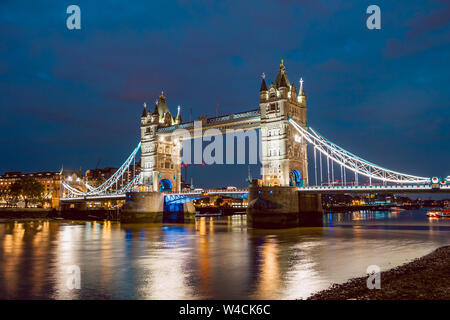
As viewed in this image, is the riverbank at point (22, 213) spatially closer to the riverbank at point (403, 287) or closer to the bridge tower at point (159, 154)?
the bridge tower at point (159, 154)

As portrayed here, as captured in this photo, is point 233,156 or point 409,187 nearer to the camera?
point 409,187

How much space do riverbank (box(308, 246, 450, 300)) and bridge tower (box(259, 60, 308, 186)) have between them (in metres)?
28.0

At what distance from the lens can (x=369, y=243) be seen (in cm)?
2838

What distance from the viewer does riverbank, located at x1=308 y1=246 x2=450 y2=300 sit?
1112 cm

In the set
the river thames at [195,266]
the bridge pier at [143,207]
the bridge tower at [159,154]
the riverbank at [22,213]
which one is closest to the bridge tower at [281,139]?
the river thames at [195,266]

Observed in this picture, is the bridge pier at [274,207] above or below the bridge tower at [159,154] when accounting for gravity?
below

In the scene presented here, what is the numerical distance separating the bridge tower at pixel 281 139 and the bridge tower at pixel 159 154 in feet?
63.4

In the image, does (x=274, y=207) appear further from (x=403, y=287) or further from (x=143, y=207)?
(x=403, y=287)

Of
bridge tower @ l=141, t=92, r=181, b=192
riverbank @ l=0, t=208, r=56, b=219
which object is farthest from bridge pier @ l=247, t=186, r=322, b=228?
riverbank @ l=0, t=208, r=56, b=219

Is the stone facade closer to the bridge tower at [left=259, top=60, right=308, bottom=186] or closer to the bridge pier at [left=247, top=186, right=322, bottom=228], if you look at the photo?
the bridge tower at [left=259, top=60, right=308, bottom=186]

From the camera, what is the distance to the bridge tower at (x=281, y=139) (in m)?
43.5

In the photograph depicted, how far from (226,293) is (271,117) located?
1303 inches
